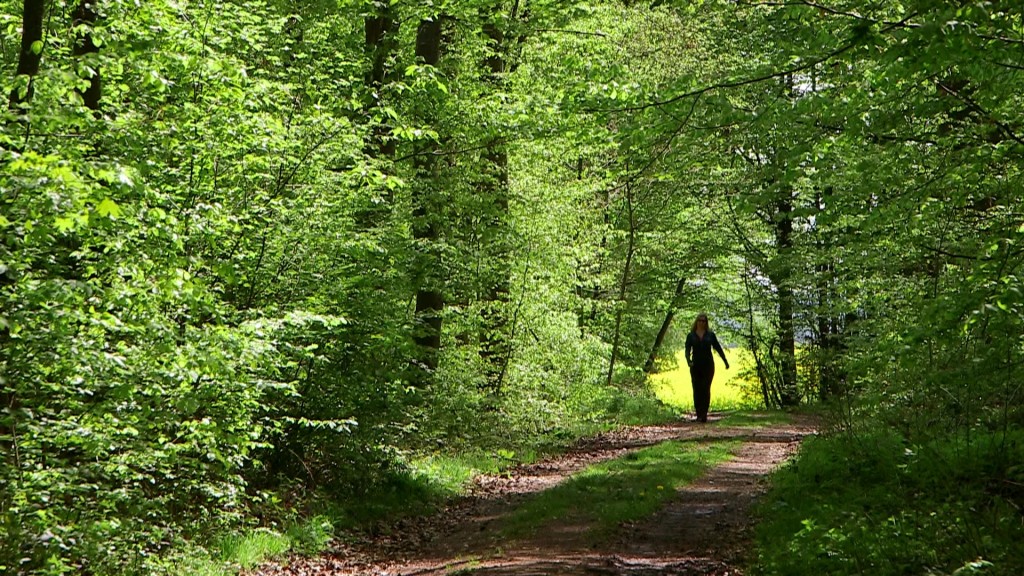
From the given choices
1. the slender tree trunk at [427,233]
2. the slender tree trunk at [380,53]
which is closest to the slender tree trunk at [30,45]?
the slender tree trunk at [427,233]

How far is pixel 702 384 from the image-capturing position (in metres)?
18.0

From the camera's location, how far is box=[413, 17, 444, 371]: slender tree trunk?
1382 cm

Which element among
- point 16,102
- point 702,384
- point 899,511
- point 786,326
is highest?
point 16,102

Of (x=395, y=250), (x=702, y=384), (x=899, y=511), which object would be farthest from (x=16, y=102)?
(x=702, y=384)

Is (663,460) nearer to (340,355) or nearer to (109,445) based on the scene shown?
(340,355)

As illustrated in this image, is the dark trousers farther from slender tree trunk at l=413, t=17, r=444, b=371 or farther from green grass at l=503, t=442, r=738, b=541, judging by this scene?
slender tree trunk at l=413, t=17, r=444, b=371

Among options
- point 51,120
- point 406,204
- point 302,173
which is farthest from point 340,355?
point 51,120

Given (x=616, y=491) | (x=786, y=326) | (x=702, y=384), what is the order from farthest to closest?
(x=786, y=326)
(x=702, y=384)
(x=616, y=491)

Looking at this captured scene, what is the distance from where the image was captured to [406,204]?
1489 centimetres

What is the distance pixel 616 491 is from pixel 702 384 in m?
7.94

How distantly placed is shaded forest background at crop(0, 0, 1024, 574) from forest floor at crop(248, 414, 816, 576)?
0.74 meters

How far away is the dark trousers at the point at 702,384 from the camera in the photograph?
693 inches

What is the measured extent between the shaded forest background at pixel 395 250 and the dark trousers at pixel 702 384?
2137 millimetres

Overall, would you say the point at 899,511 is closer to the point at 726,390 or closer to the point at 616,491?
the point at 616,491
